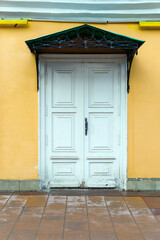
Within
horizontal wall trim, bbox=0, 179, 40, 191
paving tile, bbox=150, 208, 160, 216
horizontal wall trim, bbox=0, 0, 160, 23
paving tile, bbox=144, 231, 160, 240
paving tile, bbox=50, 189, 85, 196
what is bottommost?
paving tile, bbox=144, 231, 160, 240

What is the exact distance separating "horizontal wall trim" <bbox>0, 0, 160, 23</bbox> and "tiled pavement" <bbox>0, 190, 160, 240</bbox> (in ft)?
11.2

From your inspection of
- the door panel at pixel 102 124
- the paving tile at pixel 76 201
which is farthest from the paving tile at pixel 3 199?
the door panel at pixel 102 124

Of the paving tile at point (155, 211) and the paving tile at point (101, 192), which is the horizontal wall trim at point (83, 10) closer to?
the paving tile at point (101, 192)

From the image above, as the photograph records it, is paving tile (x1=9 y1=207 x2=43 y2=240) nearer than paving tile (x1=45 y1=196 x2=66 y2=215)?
Yes

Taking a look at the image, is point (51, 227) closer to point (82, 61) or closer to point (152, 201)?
point (152, 201)

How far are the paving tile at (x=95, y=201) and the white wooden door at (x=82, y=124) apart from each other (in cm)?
49

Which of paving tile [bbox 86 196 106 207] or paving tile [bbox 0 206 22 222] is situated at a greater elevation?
paving tile [bbox 86 196 106 207]

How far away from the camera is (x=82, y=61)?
17.7ft

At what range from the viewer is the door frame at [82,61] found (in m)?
5.32

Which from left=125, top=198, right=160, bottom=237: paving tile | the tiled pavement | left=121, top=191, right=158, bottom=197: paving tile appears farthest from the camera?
left=121, top=191, right=158, bottom=197: paving tile

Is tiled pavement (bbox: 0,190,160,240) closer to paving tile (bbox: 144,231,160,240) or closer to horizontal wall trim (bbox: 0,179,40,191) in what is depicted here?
paving tile (bbox: 144,231,160,240)

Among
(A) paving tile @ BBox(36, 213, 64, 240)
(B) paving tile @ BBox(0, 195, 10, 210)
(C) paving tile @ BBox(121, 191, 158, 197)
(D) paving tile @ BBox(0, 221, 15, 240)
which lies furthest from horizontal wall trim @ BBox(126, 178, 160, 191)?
(D) paving tile @ BBox(0, 221, 15, 240)

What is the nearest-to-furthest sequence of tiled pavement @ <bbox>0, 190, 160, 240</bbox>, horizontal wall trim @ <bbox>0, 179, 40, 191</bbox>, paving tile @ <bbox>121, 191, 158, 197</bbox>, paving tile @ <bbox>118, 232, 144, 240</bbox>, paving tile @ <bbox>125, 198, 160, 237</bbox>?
paving tile @ <bbox>118, 232, 144, 240</bbox>
tiled pavement @ <bbox>0, 190, 160, 240</bbox>
paving tile @ <bbox>125, 198, 160, 237</bbox>
paving tile @ <bbox>121, 191, 158, 197</bbox>
horizontal wall trim @ <bbox>0, 179, 40, 191</bbox>

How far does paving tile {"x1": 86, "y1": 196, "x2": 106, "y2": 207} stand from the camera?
181 inches
